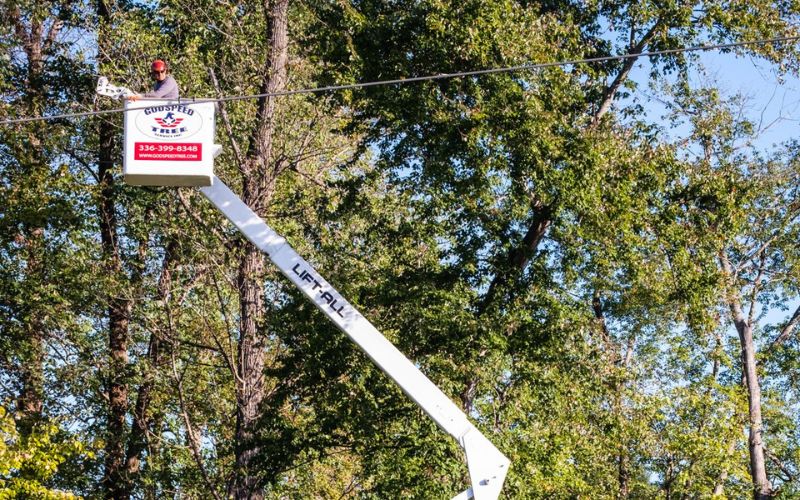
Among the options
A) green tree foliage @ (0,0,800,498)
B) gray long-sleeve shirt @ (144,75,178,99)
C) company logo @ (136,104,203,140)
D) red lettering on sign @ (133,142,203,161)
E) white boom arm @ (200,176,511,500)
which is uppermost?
green tree foliage @ (0,0,800,498)

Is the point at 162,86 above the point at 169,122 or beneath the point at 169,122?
above

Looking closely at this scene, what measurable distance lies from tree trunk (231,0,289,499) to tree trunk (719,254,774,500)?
10465 millimetres

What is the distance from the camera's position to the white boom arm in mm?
10547

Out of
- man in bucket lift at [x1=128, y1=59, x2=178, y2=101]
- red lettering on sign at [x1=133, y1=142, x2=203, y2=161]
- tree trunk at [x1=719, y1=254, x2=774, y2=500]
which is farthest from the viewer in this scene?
tree trunk at [x1=719, y1=254, x2=774, y2=500]

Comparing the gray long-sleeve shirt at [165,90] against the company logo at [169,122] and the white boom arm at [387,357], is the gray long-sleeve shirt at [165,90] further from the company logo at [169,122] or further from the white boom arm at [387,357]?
the white boom arm at [387,357]

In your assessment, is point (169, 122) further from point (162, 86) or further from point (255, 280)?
point (255, 280)

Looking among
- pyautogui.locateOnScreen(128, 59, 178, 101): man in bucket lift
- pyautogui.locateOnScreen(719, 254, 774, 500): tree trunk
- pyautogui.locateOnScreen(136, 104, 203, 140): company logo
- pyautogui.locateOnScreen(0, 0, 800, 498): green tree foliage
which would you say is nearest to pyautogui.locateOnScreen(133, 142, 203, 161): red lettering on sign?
pyautogui.locateOnScreen(136, 104, 203, 140): company logo

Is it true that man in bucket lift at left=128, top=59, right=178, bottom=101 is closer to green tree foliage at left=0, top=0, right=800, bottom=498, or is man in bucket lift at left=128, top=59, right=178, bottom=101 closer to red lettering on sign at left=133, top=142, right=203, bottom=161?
red lettering on sign at left=133, top=142, right=203, bottom=161

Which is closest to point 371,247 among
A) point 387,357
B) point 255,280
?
point 255,280

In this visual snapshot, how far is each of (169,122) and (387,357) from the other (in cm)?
295

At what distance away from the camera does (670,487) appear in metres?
22.7

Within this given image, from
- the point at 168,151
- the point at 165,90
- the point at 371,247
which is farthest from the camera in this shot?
the point at 371,247

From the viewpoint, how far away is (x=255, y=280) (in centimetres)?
1848

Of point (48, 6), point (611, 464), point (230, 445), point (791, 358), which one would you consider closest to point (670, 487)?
point (611, 464)
